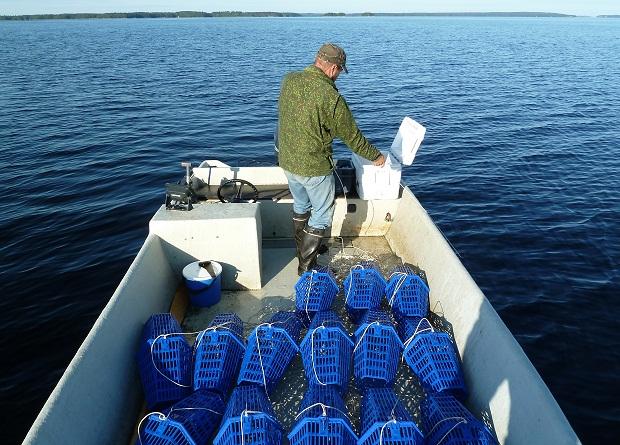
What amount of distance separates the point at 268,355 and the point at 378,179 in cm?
311

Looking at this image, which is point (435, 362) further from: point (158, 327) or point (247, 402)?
point (158, 327)

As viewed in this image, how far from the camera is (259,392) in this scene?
3.11 metres

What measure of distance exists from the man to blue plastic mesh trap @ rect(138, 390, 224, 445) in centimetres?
217

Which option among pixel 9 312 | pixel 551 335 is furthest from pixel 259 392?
pixel 9 312

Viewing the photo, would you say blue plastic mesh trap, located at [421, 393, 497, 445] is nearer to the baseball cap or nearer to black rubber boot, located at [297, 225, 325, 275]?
black rubber boot, located at [297, 225, 325, 275]

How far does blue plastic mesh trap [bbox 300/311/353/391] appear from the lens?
10.6 ft

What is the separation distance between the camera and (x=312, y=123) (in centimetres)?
396

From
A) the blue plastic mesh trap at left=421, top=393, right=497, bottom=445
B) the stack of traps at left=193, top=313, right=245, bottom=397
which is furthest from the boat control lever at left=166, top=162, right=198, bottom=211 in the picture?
the blue plastic mesh trap at left=421, top=393, right=497, bottom=445

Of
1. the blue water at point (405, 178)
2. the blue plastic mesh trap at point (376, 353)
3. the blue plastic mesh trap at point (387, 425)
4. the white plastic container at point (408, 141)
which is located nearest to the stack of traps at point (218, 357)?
the blue water at point (405, 178)

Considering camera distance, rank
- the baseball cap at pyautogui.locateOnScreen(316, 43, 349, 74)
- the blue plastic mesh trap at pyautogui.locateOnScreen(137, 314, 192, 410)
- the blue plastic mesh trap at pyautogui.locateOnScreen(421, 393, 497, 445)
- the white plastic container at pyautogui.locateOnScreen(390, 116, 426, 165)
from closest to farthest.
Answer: the blue plastic mesh trap at pyautogui.locateOnScreen(421, 393, 497, 445)
the blue plastic mesh trap at pyautogui.locateOnScreen(137, 314, 192, 410)
the baseball cap at pyautogui.locateOnScreen(316, 43, 349, 74)
the white plastic container at pyautogui.locateOnScreen(390, 116, 426, 165)

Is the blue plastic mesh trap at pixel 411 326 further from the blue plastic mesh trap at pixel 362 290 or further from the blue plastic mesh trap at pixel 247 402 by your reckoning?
the blue plastic mesh trap at pixel 247 402

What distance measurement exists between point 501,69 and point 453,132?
16853mm

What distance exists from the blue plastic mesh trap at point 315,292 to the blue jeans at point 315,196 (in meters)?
0.60

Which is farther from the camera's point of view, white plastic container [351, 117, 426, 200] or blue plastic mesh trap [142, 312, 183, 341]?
white plastic container [351, 117, 426, 200]
